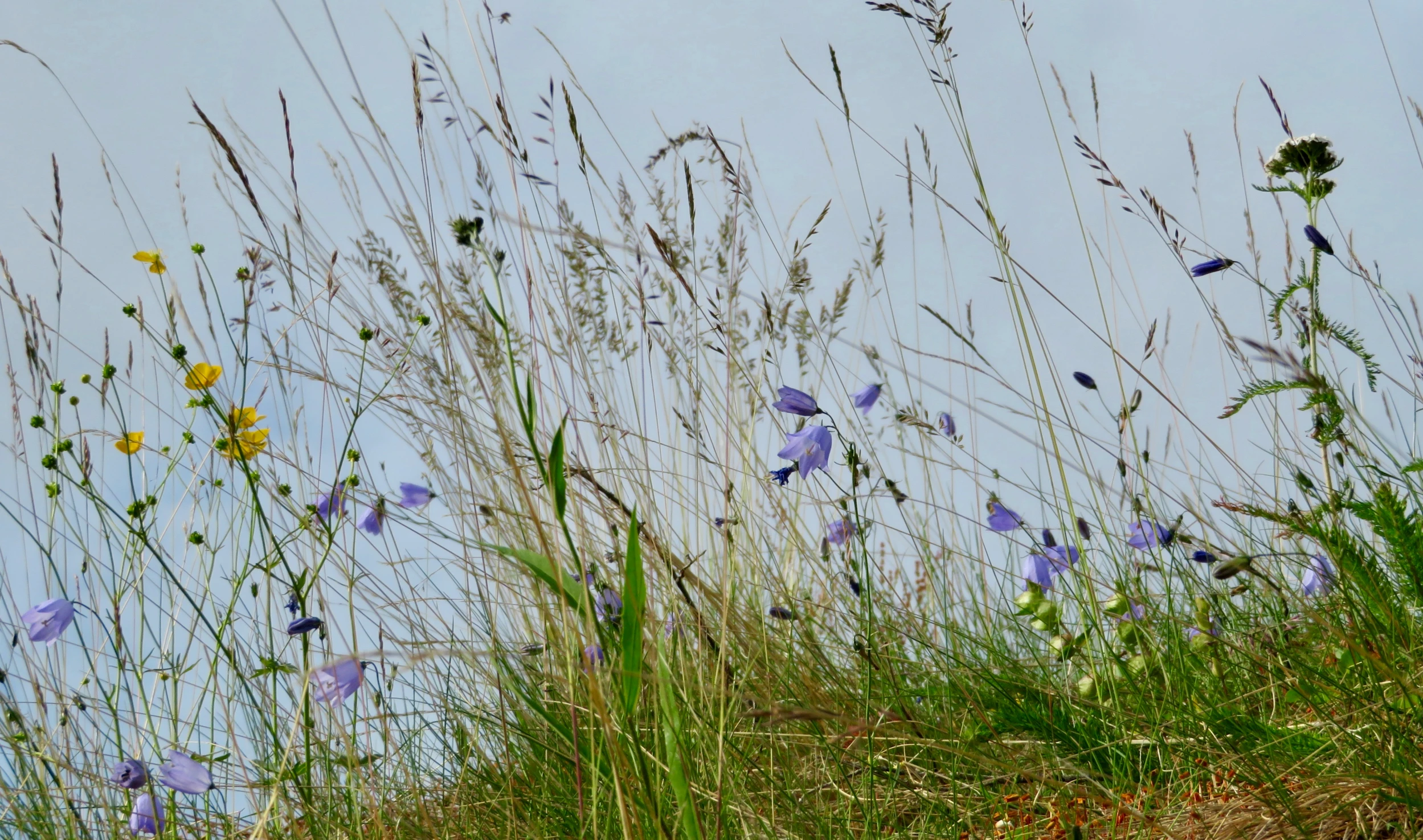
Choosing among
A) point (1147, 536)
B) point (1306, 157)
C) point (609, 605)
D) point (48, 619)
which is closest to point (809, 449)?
point (609, 605)

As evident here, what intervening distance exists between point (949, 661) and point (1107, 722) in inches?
15.9

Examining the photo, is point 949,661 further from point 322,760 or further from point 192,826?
point 192,826

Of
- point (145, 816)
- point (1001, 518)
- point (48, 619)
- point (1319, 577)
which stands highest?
point (48, 619)

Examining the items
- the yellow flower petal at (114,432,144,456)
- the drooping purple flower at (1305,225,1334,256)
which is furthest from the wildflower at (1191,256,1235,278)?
the yellow flower petal at (114,432,144,456)

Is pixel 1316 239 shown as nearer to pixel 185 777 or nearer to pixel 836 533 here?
pixel 836 533

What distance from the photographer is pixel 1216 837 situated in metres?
1.36

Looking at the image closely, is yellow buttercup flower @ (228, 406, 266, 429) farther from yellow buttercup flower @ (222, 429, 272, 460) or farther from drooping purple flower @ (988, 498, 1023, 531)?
drooping purple flower @ (988, 498, 1023, 531)

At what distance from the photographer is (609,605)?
6.37ft

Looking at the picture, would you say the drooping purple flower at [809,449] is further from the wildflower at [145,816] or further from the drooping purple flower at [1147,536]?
the wildflower at [145,816]

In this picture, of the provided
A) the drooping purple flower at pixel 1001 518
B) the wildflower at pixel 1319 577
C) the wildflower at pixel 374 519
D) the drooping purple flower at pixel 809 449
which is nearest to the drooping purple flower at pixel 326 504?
the wildflower at pixel 374 519

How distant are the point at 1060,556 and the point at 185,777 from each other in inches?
65.4

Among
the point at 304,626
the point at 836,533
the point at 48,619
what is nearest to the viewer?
the point at 304,626

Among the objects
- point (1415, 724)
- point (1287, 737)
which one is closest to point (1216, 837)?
point (1287, 737)

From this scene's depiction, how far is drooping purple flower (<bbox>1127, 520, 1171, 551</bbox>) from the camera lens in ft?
6.61
